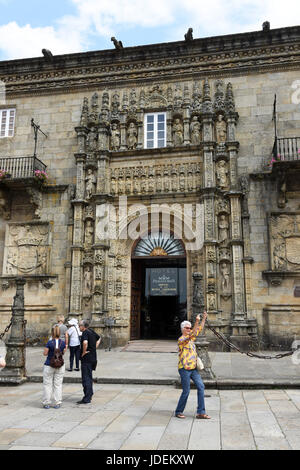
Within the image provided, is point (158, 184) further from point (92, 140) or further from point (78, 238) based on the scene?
point (78, 238)

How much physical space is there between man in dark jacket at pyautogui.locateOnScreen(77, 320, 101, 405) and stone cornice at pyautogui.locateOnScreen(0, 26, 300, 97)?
11637mm

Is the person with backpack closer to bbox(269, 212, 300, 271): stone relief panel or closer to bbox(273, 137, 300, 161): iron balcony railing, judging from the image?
bbox(269, 212, 300, 271): stone relief panel

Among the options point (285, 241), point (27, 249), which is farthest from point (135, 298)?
point (285, 241)

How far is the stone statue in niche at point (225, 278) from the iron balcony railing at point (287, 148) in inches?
156

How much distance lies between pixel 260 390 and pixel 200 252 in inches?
263

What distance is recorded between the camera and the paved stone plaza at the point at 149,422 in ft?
15.1

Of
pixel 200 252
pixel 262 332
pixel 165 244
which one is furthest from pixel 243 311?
pixel 165 244

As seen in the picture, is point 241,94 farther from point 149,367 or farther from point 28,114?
point 149,367

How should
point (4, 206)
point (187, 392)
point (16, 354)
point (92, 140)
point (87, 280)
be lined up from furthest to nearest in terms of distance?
point (92, 140) < point (4, 206) < point (87, 280) < point (16, 354) < point (187, 392)

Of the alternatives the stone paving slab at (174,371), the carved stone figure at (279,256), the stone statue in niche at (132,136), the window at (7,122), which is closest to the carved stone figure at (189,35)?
the stone statue in niche at (132,136)

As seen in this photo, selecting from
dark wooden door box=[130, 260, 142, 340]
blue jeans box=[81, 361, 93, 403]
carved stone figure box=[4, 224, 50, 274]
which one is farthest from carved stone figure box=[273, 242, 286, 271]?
carved stone figure box=[4, 224, 50, 274]

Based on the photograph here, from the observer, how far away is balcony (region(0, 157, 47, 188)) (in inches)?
576

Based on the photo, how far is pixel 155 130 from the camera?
1528 centimetres

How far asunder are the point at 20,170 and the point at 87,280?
16.9ft
